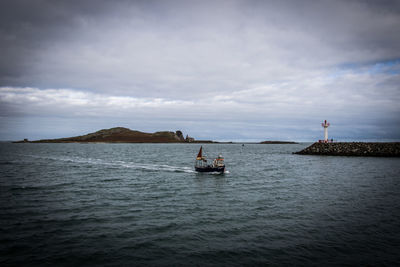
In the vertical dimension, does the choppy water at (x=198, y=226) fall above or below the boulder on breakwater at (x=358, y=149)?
below

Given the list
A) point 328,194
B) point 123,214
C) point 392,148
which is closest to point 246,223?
point 123,214

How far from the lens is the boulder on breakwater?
78.5m

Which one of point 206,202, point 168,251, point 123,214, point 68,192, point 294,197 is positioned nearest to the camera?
point 168,251

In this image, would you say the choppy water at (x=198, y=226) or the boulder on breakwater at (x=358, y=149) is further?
the boulder on breakwater at (x=358, y=149)

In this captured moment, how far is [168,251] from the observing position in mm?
12953

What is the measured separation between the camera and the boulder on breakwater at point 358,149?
7846 cm

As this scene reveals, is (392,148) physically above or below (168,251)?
above

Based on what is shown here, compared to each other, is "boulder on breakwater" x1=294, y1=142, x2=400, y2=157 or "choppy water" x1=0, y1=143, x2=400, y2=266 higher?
"boulder on breakwater" x1=294, y1=142, x2=400, y2=157

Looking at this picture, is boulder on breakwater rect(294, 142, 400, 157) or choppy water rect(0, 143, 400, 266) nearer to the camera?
choppy water rect(0, 143, 400, 266)

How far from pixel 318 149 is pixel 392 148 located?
78.1 ft

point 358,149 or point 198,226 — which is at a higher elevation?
point 358,149

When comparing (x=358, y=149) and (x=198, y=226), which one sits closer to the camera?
(x=198, y=226)

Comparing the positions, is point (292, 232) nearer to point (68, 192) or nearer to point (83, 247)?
point (83, 247)

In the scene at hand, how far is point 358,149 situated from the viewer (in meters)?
85.8
